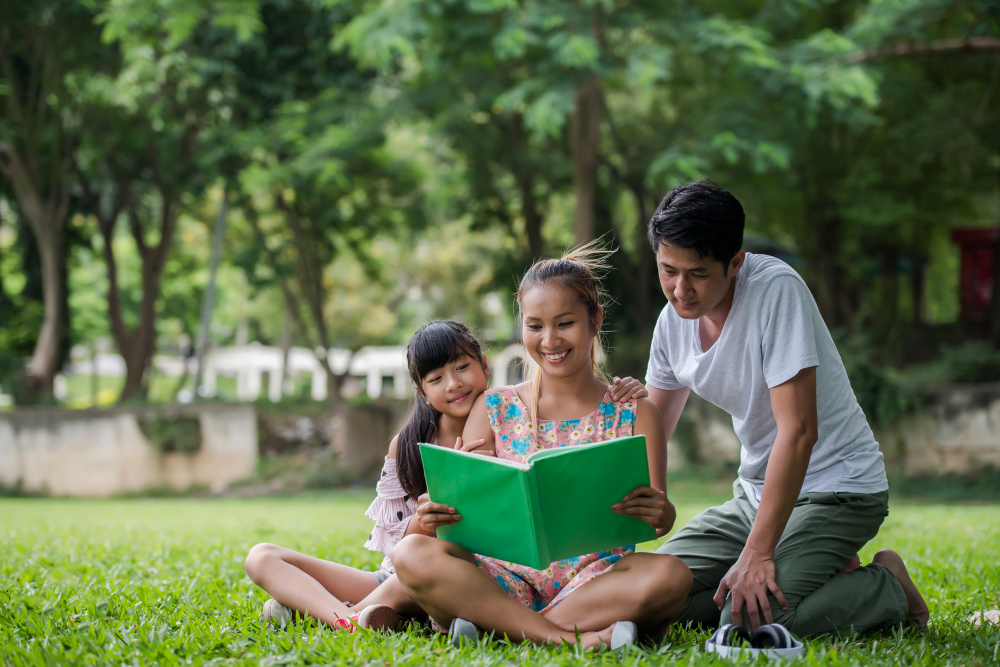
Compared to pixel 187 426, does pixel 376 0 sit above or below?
above

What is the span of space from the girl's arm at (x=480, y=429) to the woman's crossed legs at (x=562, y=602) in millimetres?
383

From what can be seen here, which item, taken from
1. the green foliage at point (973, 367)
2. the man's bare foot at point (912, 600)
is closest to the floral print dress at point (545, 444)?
the man's bare foot at point (912, 600)

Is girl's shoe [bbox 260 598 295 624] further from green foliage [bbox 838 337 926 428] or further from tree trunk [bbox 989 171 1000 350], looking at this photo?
tree trunk [bbox 989 171 1000 350]

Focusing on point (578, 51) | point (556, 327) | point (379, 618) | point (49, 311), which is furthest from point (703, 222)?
point (49, 311)

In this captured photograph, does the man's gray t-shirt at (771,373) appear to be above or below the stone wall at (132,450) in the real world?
above

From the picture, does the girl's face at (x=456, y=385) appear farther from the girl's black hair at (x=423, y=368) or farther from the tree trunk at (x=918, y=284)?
the tree trunk at (x=918, y=284)

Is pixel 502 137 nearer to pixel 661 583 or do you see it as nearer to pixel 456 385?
pixel 456 385

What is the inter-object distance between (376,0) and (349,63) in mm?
3059

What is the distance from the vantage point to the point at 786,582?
2.76 meters

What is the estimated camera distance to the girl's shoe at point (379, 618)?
9.18ft

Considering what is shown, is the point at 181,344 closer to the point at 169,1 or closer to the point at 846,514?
the point at 169,1

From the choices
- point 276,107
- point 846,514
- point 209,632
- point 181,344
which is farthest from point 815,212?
point 181,344

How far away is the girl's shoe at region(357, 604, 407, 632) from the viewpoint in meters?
2.80

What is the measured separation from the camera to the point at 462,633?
261 cm
